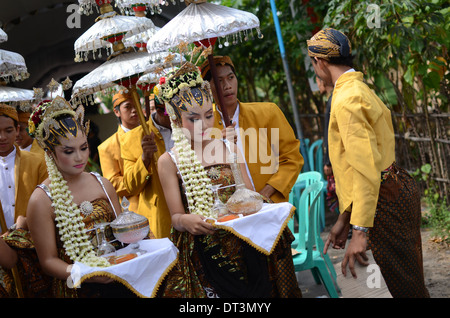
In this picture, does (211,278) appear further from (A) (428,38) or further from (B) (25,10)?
(B) (25,10)

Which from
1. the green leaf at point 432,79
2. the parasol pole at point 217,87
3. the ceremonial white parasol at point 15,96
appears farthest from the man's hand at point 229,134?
the green leaf at point 432,79

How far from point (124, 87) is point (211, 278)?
151 cm

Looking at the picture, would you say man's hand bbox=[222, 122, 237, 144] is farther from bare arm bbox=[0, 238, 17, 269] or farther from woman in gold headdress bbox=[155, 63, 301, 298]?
bare arm bbox=[0, 238, 17, 269]

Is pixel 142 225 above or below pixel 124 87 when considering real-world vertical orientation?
below

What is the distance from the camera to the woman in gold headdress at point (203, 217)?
9.66ft

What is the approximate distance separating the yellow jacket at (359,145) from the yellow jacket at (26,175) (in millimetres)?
2170

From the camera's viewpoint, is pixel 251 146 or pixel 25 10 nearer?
pixel 251 146

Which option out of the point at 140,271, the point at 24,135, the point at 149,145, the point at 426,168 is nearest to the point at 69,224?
the point at 140,271

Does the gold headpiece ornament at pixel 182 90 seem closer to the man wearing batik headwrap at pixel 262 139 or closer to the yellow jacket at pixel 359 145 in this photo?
the man wearing batik headwrap at pixel 262 139

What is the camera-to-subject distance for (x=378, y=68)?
684 cm

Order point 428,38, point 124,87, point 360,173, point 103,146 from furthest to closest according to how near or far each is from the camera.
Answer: point 428,38 < point 103,146 < point 124,87 < point 360,173

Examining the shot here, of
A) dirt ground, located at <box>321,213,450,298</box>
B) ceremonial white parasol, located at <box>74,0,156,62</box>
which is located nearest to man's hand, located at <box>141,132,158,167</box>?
ceremonial white parasol, located at <box>74,0,156,62</box>

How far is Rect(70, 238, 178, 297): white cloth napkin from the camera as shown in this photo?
2445 millimetres

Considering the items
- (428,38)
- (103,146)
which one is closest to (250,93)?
(428,38)
